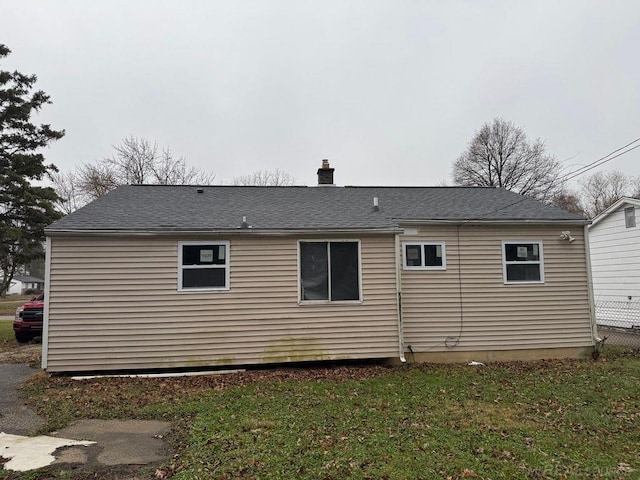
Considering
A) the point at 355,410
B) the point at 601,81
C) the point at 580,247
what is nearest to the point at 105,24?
the point at 355,410

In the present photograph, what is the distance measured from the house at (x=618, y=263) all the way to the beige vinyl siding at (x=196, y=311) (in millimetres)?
9801

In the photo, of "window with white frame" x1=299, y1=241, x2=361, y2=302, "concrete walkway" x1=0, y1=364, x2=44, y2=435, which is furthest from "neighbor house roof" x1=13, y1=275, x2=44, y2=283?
"window with white frame" x1=299, y1=241, x2=361, y2=302

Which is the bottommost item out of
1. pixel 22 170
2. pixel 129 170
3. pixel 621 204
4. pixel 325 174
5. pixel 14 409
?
pixel 14 409

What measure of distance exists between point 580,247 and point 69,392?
11012 mm

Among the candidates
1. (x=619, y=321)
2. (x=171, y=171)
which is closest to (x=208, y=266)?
(x=619, y=321)

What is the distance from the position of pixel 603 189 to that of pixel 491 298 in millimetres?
36490

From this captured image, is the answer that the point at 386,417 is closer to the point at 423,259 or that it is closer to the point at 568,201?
the point at 423,259

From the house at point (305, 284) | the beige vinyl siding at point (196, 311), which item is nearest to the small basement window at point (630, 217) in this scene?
the house at point (305, 284)

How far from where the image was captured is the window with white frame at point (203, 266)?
790 cm

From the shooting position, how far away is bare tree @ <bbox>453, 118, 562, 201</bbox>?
30.5m

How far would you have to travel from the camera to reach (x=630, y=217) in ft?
42.3

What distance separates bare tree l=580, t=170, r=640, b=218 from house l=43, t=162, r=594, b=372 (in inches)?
1269

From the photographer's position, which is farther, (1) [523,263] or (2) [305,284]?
(1) [523,263]

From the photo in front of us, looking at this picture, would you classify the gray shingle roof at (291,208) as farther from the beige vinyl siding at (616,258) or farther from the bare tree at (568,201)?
the bare tree at (568,201)
